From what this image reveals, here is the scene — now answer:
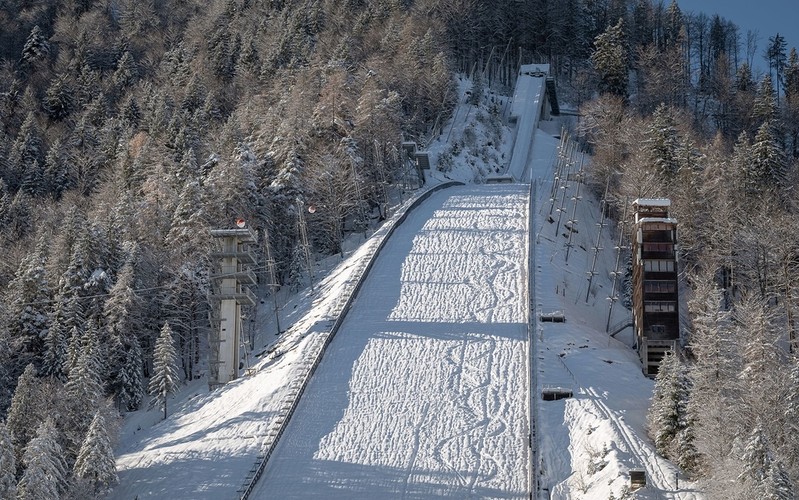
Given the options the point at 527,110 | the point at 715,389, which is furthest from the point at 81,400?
the point at 527,110

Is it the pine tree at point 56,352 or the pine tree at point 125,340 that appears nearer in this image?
the pine tree at point 56,352

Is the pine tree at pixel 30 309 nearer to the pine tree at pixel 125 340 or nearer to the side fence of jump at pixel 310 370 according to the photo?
the pine tree at pixel 125 340

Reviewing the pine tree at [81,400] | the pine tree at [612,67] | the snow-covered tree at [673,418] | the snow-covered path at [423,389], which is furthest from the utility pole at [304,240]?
the pine tree at [612,67]

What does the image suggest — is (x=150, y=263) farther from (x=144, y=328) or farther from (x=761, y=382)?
(x=761, y=382)

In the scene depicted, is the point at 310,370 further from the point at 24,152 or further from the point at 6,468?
the point at 24,152

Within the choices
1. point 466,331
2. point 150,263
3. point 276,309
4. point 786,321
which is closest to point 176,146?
point 150,263
